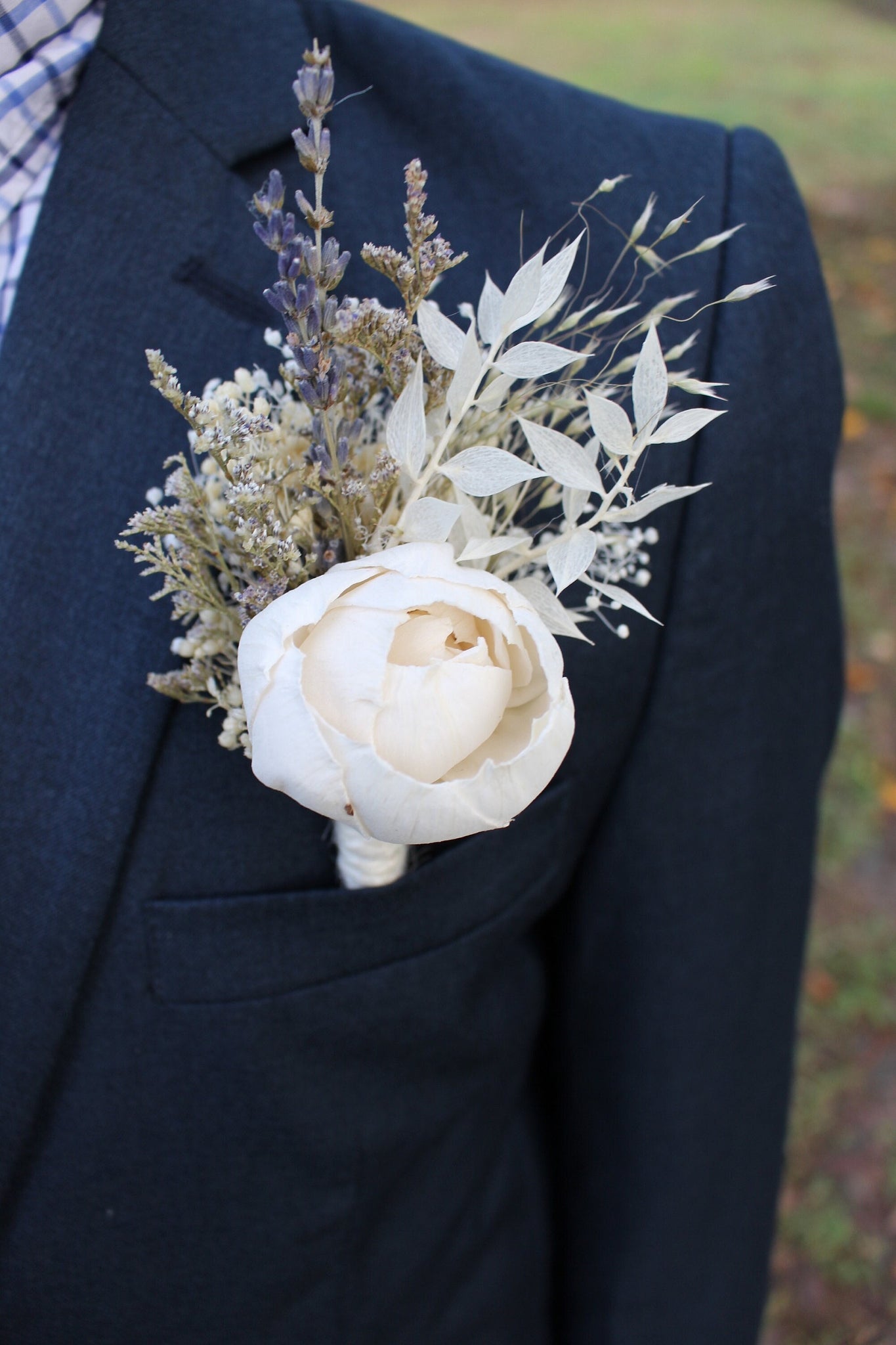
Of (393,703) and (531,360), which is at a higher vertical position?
(531,360)

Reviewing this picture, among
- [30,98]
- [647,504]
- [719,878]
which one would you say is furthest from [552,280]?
[719,878]

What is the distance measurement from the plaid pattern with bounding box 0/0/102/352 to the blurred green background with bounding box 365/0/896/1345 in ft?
4.82

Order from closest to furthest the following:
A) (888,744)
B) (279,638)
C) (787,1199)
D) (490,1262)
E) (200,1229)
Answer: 1. (279,638)
2. (200,1229)
3. (490,1262)
4. (787,1199)
5. (888,744)

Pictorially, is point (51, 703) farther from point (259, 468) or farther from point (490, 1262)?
point (490, 1262)

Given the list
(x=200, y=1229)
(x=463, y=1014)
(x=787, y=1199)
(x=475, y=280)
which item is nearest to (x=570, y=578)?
(x=475, y=280)

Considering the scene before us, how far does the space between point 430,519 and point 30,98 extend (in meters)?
0.54

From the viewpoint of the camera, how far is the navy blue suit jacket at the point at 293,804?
74 cm

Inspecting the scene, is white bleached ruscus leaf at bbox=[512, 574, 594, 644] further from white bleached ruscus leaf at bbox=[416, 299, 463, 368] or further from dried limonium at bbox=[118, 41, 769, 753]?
white bleached ruscus leaf at bbox=[416, 299, 463, 368]

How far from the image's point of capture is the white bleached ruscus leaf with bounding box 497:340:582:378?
0.49 m

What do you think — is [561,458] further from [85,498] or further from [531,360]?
[85,498]

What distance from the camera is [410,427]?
508 millimetres

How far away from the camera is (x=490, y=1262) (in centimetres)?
112

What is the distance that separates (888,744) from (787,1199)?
1348 millimetres

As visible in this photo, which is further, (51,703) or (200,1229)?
(200,1229)
